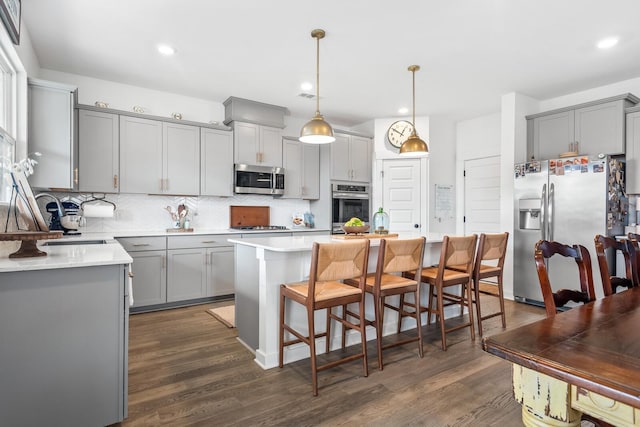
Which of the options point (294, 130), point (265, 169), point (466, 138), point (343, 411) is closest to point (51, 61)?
point (265, 169)

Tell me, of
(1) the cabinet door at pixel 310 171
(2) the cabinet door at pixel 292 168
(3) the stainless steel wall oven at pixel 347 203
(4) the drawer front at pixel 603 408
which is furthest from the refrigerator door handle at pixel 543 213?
(4) the drawer front at pixel 603 408

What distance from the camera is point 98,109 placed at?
384cm

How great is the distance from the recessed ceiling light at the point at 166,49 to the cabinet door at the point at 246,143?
1394 mm

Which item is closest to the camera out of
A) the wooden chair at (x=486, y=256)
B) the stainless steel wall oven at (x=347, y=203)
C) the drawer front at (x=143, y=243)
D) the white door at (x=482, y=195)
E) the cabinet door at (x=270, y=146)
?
the wooden chair at (x=486, y=256)

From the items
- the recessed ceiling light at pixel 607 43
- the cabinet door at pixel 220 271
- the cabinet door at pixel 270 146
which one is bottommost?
the cabinet door at pixel 220 271

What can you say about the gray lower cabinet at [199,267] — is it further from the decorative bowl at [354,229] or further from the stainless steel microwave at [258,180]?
the decorative bowl at [354,229]

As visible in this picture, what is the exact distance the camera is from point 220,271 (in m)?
4.29

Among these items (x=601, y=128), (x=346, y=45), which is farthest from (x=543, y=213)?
(x=346, y=45)

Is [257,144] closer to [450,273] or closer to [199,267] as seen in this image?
[199,267]

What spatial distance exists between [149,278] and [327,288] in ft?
7.89

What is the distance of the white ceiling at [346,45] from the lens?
106 inches

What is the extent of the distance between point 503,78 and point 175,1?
3.54 metres

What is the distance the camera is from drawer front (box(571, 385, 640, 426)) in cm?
70

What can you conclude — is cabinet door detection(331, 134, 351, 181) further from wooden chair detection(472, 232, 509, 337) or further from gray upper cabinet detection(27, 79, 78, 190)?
gray upper cabinet detection(27, 79, 78, 190)
